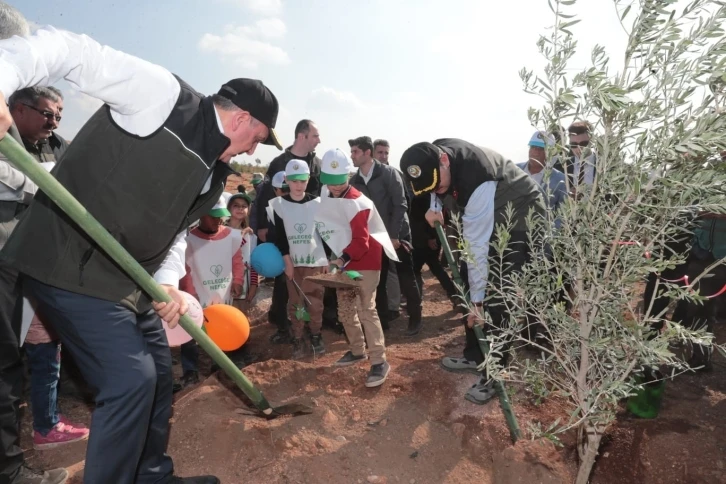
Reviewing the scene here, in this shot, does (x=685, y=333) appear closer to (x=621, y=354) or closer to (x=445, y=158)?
(x=621, y=354)

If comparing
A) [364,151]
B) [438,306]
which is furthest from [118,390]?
[438,306]

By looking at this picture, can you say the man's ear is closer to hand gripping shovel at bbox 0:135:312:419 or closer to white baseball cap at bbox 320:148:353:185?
white baseball cap at bbox 320:148:353:185

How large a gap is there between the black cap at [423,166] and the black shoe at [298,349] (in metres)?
2.59

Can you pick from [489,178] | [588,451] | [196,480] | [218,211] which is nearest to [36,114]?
[218,211]

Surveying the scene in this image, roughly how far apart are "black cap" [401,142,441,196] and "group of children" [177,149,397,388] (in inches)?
39.1

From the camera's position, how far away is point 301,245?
5094 millimetres

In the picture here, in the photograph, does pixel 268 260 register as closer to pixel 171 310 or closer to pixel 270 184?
pixel 270 184

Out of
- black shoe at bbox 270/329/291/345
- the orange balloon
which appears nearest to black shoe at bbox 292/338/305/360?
black shoe at bbox 270/329/291/345

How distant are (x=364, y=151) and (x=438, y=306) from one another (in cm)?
280

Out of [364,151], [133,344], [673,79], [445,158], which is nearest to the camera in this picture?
[673,79]

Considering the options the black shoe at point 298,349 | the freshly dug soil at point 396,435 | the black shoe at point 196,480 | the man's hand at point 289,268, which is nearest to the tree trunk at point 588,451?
the freshly dug soil at point 396,435

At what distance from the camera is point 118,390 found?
2148mm

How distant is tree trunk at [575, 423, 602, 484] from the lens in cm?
248

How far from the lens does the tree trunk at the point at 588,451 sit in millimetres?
2477
